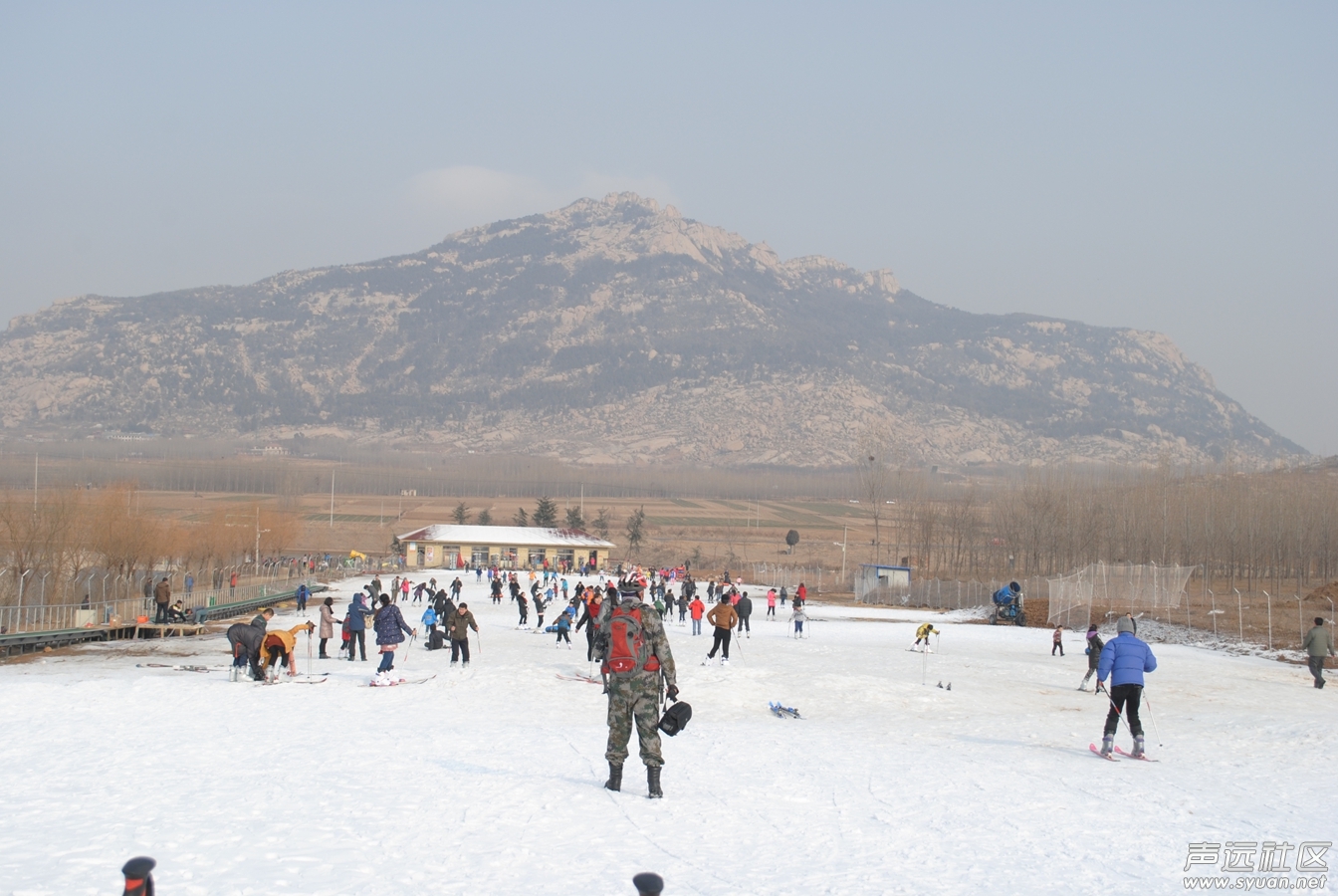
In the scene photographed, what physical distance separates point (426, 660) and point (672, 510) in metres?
157

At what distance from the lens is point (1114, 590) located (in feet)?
162

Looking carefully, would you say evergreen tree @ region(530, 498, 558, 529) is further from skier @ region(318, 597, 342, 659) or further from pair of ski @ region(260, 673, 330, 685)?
pair of ski @ region(260, 673, 330, 685)

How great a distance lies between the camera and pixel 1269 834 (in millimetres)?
Answer: 9367

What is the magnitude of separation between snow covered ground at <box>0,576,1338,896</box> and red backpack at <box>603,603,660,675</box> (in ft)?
3.92

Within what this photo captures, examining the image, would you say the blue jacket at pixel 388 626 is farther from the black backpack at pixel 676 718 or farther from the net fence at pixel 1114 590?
the net fence at pixel 1114 590

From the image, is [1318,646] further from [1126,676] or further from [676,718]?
[676,718]

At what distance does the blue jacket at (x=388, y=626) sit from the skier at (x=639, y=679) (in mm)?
10059

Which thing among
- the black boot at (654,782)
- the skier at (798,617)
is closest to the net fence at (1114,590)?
the skier at (798,617)

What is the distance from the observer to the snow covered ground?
26.0 feet

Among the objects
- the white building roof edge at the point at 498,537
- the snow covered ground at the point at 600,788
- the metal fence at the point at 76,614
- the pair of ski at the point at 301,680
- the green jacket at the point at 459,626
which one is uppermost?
the white building roof edge at the point at 498,537

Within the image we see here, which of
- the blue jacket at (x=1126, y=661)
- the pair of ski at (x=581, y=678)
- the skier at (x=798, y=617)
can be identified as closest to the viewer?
the blue jacket at (x=1126, y=661)

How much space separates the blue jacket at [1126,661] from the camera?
42.9 feet

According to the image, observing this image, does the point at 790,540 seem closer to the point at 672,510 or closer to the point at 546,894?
the point at 672,510

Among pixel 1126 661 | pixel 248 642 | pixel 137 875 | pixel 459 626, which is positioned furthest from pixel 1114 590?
pixel 137 875
